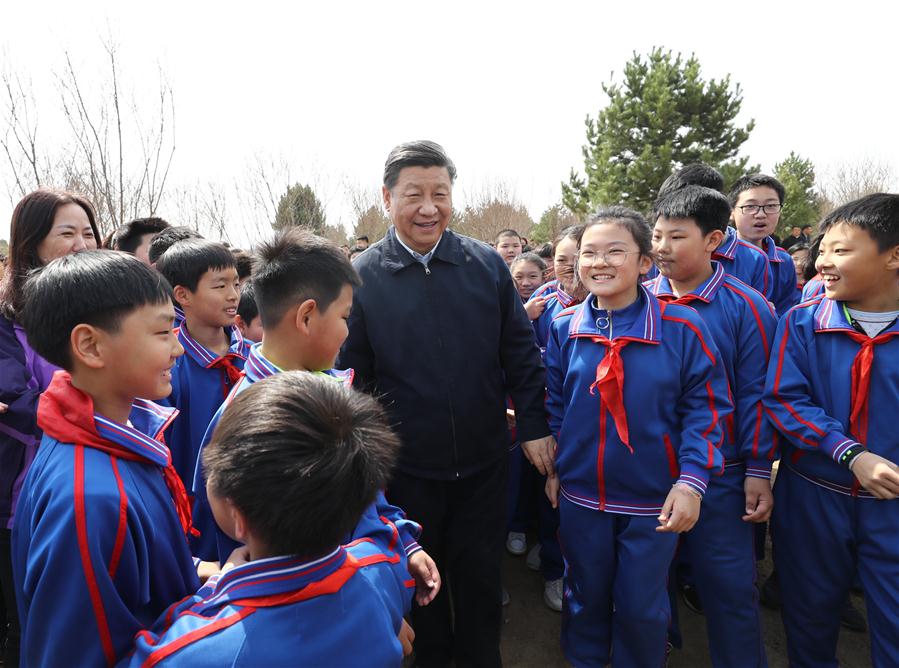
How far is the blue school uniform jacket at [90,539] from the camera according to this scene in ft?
3.17

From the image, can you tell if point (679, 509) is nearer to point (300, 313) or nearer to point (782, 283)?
point (300, 313)

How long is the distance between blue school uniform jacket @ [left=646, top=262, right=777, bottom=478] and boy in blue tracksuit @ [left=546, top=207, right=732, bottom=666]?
136 mm

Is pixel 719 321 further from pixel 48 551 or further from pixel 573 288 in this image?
pixel 48 551

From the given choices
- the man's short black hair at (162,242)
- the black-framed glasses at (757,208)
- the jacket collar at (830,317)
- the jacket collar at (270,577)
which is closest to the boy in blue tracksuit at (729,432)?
the jacket collar at (830,317)

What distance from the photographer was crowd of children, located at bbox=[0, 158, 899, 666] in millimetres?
938

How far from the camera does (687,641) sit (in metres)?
2.61

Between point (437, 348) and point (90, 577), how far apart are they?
130cm

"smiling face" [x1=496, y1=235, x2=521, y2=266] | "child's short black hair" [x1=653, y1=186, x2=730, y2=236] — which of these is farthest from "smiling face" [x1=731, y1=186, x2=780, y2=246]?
"smiling face" [x1=496, y1=235, x2=521, y2=266]

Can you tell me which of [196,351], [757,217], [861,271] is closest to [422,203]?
[196,351]

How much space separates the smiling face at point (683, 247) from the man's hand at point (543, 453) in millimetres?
970

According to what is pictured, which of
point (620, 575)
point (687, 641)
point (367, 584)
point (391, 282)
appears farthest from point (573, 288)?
point (367, 584)

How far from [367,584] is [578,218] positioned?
22.0 m

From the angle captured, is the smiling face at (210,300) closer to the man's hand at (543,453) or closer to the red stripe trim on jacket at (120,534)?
the red stripe trim on jacket at (120,534)

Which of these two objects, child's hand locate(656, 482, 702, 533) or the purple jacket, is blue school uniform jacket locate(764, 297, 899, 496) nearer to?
child's hand locate(656, 482, 702, 533)
